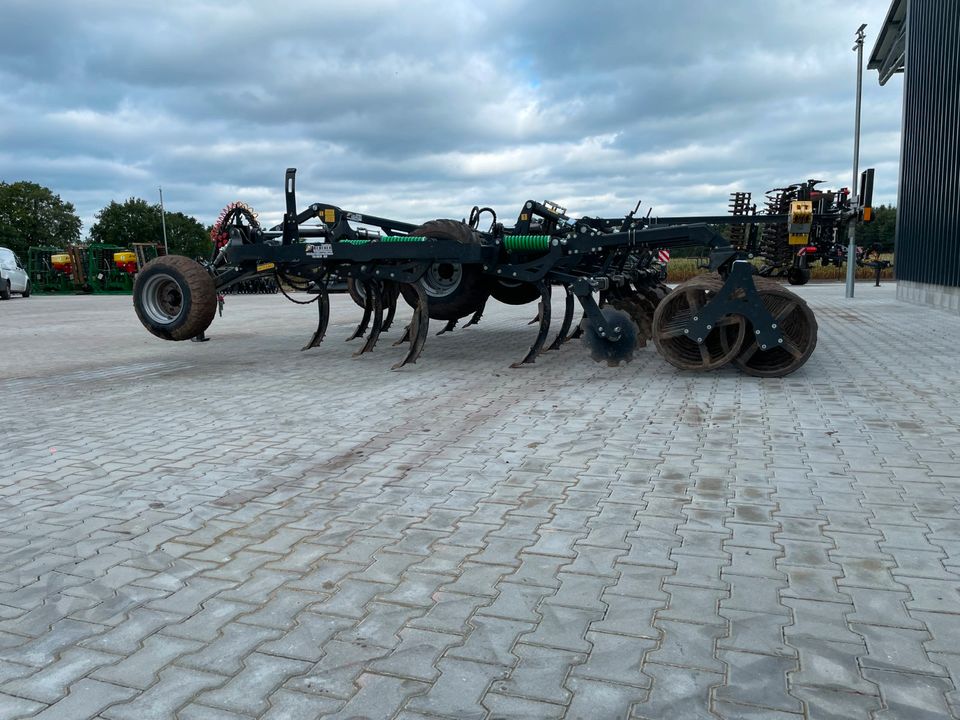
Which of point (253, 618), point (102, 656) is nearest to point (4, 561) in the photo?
point (102, 656)

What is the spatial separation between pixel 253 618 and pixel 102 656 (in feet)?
1.72

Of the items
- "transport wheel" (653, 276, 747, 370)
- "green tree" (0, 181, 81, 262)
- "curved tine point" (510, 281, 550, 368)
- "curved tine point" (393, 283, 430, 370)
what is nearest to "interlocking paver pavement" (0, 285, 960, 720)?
"transport wheel" (653, 276, 747, 370)

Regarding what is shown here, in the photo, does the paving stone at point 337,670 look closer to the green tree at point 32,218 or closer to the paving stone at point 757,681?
the paving stone at point 757,681

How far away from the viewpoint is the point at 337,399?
736cm

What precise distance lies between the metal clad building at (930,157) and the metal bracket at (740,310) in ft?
32.4

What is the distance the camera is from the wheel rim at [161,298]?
34.6 ft

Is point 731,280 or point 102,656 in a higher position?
point 731,280

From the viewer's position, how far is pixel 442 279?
400 inches

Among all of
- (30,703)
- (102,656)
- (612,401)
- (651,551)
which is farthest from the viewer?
(612,401)

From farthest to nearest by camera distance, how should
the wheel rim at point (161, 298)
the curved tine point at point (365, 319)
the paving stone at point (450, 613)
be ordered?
the curved tine point at point (365, 319) < the wheel rim at point (161, 298) < the paving stone at point (450, 613)

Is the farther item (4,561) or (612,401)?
(612,401)

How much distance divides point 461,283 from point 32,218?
7471 centimetres

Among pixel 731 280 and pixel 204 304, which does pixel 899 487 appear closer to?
pixel 731 280

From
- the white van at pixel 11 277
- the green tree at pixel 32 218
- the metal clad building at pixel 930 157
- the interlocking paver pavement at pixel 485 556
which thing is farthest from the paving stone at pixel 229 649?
the green tree at pixel 32 218
